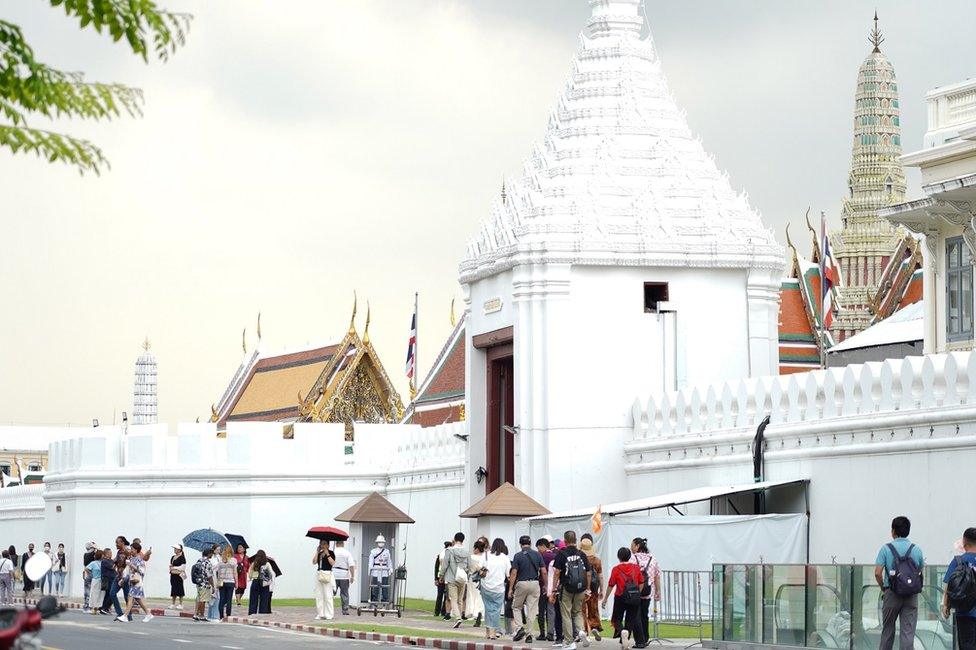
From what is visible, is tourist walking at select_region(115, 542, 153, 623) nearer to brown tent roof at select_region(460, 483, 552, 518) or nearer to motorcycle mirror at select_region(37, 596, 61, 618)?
brown tent roof at select_region(460, 483, 552, 518)

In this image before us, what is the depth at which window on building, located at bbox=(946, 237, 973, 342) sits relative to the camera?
33.9 meters

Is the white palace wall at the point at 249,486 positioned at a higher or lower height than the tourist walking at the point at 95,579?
higher

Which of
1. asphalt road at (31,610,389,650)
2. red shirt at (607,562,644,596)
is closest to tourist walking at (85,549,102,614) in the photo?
asphalt road at (31,610,389,650)

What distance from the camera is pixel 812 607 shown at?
2036 centimetres

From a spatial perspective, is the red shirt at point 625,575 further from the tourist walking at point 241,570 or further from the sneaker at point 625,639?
the tourist walking at point 241,570

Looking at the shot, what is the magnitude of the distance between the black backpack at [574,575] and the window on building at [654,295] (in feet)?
36.6

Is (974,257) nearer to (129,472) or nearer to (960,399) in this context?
(960,399)

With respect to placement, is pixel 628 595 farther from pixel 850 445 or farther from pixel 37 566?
pixel 37 566

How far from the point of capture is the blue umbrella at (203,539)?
38.4 m

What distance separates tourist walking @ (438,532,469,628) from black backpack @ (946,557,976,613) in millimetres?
12630

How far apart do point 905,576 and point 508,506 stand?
42.4 feet

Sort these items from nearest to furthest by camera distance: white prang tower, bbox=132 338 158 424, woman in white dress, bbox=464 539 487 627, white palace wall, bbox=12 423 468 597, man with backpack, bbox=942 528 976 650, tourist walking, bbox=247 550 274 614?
1. man with backpack, bbox=942 528 976 650
2. woman in white dress, bbox=464 539 487 627
3. tourist walking, bbox=247 550 274 614
4. white palace wall, bbox=12 423 468 597
5. white prang tower, bbox=132 338 158 424

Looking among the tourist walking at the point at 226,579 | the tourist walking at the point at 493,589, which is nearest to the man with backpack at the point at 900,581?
the tourist walking at the point at 493,589

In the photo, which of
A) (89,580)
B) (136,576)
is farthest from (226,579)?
(89,580)
